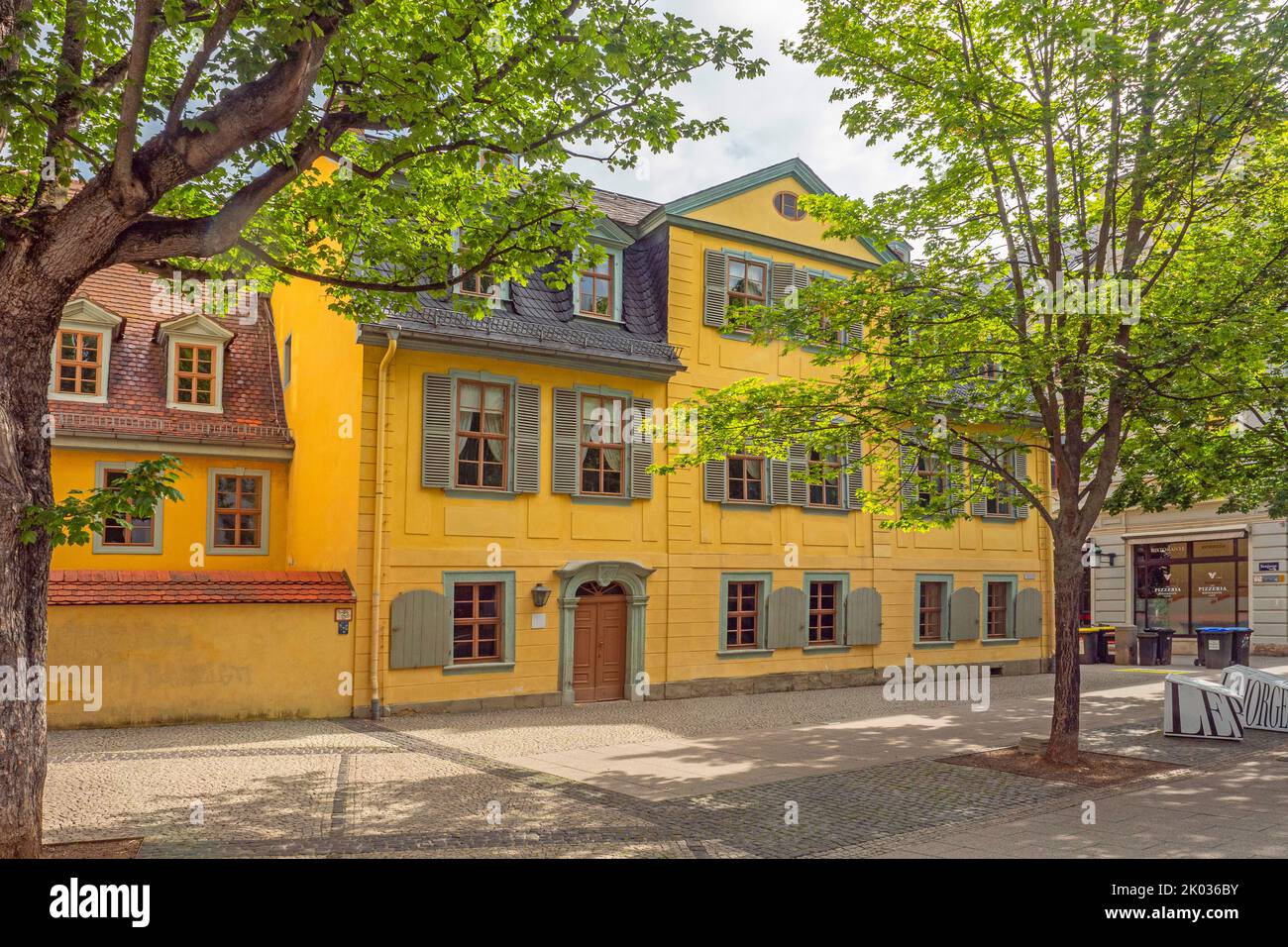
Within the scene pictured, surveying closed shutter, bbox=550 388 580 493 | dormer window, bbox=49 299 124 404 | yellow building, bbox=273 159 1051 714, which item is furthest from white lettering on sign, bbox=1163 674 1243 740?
dormer window, bbox=49 299 124 404

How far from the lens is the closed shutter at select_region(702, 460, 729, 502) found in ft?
65.8

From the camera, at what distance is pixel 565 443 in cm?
1841

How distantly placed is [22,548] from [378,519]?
378 inches

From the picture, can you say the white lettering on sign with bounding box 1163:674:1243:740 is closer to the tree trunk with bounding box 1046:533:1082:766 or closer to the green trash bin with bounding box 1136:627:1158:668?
the tree trunk with bounding box 1046:533:1082:766

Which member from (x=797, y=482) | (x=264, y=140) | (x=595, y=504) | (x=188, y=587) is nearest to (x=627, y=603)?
(x=595, y=504)

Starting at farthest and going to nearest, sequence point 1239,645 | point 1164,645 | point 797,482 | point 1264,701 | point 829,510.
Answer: point 1164,645 < point 1239,645 < point 829,510 < point 797,482 < point 1264,701

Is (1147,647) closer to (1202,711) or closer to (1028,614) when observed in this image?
(1028,614)

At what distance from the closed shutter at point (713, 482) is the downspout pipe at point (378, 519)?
21.3 ft

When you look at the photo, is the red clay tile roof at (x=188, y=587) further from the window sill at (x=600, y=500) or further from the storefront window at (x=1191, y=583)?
the storefront window at (x=1191, y=583)

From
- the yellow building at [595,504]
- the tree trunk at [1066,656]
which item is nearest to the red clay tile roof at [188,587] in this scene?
the yellow building at [595,504]

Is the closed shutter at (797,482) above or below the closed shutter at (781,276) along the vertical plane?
below

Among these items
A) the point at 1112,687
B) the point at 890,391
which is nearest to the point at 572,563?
A: the point at 890,391

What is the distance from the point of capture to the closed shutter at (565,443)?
59.9 ft

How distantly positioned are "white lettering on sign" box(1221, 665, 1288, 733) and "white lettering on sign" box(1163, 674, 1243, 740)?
0.70 metres
